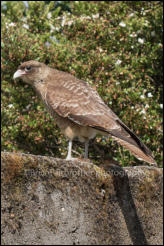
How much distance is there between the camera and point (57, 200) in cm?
296

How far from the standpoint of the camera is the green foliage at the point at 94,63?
5.84m

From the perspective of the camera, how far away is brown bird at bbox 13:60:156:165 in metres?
3.80

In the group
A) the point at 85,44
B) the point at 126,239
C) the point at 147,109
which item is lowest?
the point at 126,239

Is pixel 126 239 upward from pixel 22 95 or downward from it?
downward

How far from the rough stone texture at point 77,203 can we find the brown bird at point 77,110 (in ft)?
1.08

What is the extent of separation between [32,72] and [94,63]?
128 cm

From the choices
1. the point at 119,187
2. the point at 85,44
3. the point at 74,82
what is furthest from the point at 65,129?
the point at 85,44

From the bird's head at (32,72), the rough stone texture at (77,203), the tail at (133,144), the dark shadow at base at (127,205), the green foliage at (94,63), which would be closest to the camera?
the rough stone texture at (77,203)

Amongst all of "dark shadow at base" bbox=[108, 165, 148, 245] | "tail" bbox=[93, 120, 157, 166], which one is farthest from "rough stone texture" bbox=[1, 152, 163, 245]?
"tail" bbox=[93, 120, 157, 166]

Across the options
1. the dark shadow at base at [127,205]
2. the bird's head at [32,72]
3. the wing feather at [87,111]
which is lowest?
the dark shadow at base at [127,205]

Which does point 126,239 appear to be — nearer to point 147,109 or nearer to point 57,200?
point 57,200

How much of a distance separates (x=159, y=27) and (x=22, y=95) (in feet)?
8.29

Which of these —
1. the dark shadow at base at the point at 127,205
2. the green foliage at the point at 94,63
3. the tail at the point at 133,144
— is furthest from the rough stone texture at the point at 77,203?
the green foliage at the point at 94,63

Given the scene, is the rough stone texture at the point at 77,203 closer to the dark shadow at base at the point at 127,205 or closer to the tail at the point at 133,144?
the dark shadow at base at the point at 127,205
